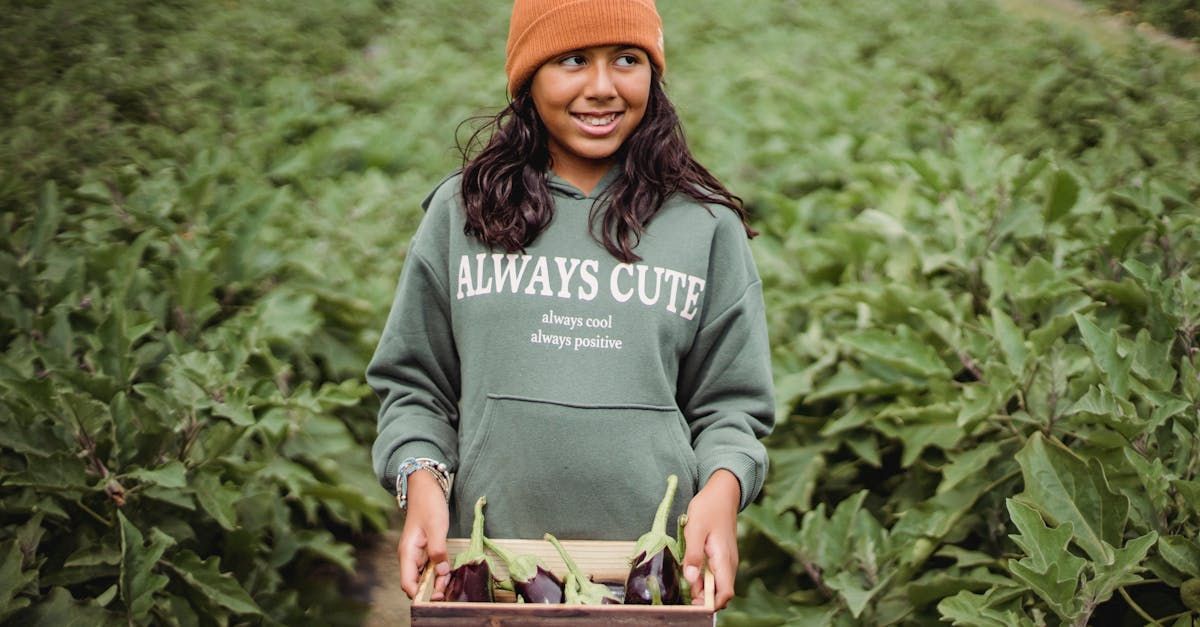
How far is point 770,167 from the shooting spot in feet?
18.4

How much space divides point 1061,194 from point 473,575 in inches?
114

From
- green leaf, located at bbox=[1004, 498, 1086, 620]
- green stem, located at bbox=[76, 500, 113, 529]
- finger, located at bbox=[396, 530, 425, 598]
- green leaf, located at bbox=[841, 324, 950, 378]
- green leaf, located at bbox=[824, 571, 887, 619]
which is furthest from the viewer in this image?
green leaf, located at bbox=[841, 324, 950, 378]

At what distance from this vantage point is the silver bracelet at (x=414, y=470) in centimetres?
195

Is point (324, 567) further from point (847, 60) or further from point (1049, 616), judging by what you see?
point (847, 60)

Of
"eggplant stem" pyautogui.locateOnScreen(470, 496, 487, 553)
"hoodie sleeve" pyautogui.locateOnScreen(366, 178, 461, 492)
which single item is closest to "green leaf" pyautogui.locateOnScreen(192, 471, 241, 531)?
"hoodie sleeve" pyautogui.locateOnScreen(366, 178, 461, 492)

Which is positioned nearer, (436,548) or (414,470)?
(436,548)

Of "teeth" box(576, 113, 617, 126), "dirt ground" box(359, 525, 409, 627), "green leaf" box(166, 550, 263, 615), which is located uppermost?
"teeth" box(576, 113, 617, 126)

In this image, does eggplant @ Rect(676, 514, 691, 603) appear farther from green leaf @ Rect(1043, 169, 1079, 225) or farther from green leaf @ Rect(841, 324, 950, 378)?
green leaf @ Rect(1043, 169, 1079, 225)

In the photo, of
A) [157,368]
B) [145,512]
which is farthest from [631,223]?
[157,368]

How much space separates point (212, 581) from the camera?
270cm

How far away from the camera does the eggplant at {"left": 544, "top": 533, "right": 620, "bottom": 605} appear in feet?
5.60

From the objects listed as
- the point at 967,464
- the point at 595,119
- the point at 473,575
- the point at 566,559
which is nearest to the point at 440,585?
the point at 473,575

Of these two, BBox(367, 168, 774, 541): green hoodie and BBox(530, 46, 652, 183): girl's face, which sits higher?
BBox(530, 46, 652, 183): girl's face

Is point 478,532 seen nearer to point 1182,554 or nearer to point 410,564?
point 410,564
